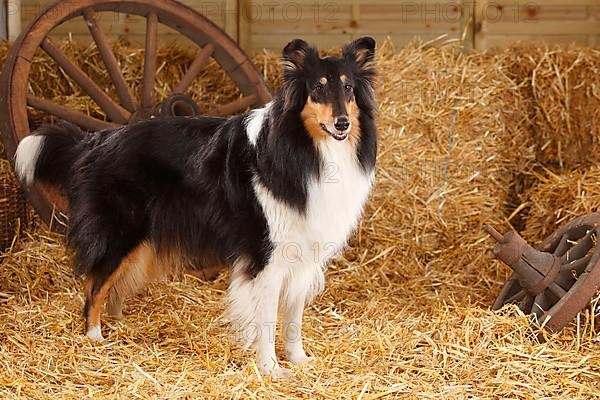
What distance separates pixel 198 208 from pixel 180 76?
1913 mm

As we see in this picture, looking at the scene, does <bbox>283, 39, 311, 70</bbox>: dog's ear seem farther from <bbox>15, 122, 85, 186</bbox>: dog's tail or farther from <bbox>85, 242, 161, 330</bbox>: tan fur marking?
<bbox>15, 122, 85, 186</bbox>: dog's tail

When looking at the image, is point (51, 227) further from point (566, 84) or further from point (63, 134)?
point (566, 84)

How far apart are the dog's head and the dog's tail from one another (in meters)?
1.26

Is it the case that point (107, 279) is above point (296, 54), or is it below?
below

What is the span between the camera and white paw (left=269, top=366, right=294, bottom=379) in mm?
3634

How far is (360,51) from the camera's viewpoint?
3777 mm

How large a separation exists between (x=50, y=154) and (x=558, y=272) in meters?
2.56

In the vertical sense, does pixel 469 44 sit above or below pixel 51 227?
above

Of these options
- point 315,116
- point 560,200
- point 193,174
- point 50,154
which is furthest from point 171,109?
point 560,200

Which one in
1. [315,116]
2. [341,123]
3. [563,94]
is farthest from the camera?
[563,94]

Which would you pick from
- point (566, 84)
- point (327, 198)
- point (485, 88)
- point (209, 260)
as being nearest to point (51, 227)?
point (209, 260)

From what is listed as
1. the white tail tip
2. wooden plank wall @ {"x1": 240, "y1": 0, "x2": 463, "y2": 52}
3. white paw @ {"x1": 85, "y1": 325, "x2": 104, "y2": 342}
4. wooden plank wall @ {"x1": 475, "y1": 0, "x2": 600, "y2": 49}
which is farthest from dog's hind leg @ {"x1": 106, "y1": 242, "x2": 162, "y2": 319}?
wooden plank wall @ {"x1": 475, "y1": 0, "x2": 600, "y2": 49}

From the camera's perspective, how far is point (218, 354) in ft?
12.9

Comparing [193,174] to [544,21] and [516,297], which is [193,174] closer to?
[516,297]
